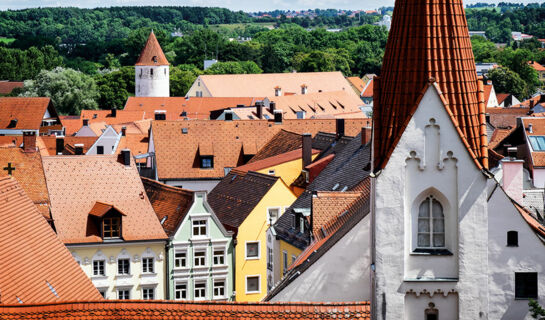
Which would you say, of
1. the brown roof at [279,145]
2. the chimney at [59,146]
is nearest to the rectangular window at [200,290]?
the brown roof at [279,145]

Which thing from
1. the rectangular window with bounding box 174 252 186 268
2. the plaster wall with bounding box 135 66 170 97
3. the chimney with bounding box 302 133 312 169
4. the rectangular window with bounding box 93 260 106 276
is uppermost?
the plaster wall with bounding box 135 66 170 97

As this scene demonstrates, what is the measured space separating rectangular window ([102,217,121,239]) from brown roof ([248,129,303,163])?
1781cm

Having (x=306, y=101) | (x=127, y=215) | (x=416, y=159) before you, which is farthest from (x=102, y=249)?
(x=306, y=101)

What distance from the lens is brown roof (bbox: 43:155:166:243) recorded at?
56.2 m

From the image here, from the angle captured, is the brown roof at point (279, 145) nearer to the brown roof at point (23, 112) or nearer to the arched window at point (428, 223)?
the arched window at point (428, 223)

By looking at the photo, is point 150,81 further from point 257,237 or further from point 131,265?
point 131,265

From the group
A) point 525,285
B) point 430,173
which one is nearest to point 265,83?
point 525,285

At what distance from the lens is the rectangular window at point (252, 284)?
58969 mm

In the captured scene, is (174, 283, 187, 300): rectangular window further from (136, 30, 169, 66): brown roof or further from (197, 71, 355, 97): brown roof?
(136, 30, 169, 66): brown roof

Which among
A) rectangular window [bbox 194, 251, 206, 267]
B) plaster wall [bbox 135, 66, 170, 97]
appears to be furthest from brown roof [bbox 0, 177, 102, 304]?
plaster wall [bbox 135, 66, 170, 97]

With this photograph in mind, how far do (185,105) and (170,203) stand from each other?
92.1 metres

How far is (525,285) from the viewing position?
111 ft

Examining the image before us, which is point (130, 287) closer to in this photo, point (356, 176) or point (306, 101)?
point (356, 176)

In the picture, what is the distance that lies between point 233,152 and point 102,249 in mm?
28901
